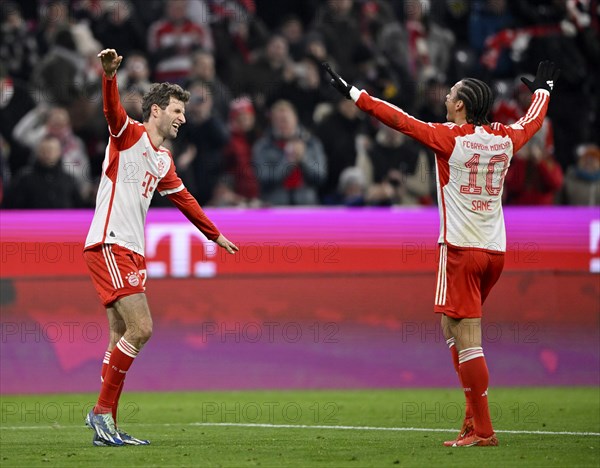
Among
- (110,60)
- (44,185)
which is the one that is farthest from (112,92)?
(44,185)

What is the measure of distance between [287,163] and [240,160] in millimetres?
638

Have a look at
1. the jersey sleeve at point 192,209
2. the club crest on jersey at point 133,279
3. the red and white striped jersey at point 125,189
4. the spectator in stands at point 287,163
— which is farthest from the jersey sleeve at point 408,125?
the spectator in stands at point 287,163

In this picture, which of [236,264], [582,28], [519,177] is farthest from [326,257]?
[582,28]

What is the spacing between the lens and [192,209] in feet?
30.0

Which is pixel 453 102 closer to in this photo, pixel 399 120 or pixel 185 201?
pixel 399 120

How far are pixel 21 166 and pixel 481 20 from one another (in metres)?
6.88

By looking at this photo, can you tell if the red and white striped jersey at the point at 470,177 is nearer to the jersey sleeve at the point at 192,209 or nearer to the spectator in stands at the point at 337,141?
the jersey sleeve at the point at 192,209

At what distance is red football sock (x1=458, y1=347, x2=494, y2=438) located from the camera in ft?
26.6

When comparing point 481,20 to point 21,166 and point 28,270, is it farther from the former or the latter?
point 28,270

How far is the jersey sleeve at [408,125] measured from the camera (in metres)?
7.97

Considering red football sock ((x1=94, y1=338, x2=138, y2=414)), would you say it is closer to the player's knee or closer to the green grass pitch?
the player's knee

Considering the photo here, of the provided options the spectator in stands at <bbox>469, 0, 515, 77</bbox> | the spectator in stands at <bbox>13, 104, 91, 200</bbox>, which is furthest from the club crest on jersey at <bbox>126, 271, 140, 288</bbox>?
the spectator in stands at <bbox>469, 0, 515, 77</bbox>

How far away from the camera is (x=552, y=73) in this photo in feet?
30.0

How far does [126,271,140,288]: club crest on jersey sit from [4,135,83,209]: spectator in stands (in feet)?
18.0
